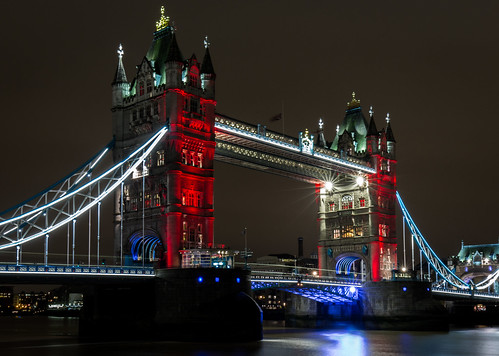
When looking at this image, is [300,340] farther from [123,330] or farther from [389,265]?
[389,265]

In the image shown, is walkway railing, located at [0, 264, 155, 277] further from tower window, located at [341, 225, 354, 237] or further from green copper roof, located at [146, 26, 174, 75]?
tower window, located at [341, 225, 354, 237]

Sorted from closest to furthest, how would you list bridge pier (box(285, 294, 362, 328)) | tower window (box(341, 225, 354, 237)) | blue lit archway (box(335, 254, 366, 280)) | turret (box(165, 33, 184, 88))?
turret (box(165, 33, 184, 88)), bridge pier (box(285, 294, 362, 328)), tower window (box(341, 225, 354, 237)), blue lit archway (box(335, 254, 366, 280))

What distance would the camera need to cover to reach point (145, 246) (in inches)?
2341

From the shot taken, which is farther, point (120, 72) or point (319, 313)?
point (319, 313)

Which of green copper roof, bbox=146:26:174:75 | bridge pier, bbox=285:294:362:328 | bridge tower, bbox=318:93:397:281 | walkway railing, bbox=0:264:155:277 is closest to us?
walkway railing, bbox=0:264:155:277

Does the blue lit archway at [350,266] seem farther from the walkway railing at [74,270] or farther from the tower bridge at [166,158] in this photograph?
the walkway railing at [74,270]

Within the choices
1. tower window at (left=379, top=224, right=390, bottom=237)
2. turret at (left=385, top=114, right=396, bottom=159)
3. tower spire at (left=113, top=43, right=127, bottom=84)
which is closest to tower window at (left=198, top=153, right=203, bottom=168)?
tower spire at (left=113, top=43, right=127, bottom=84)

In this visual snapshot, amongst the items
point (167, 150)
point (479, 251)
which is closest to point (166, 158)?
point (167, 150)

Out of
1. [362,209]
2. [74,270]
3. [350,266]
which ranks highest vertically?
[362,209]

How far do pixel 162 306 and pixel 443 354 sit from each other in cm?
1951

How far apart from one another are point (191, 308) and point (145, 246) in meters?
11.5

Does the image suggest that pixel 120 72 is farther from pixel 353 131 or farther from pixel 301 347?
pixel 353 131

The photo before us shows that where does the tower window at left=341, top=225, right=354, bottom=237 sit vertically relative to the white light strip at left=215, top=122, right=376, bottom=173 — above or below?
below

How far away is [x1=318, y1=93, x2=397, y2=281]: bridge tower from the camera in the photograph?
80688 millimetres
